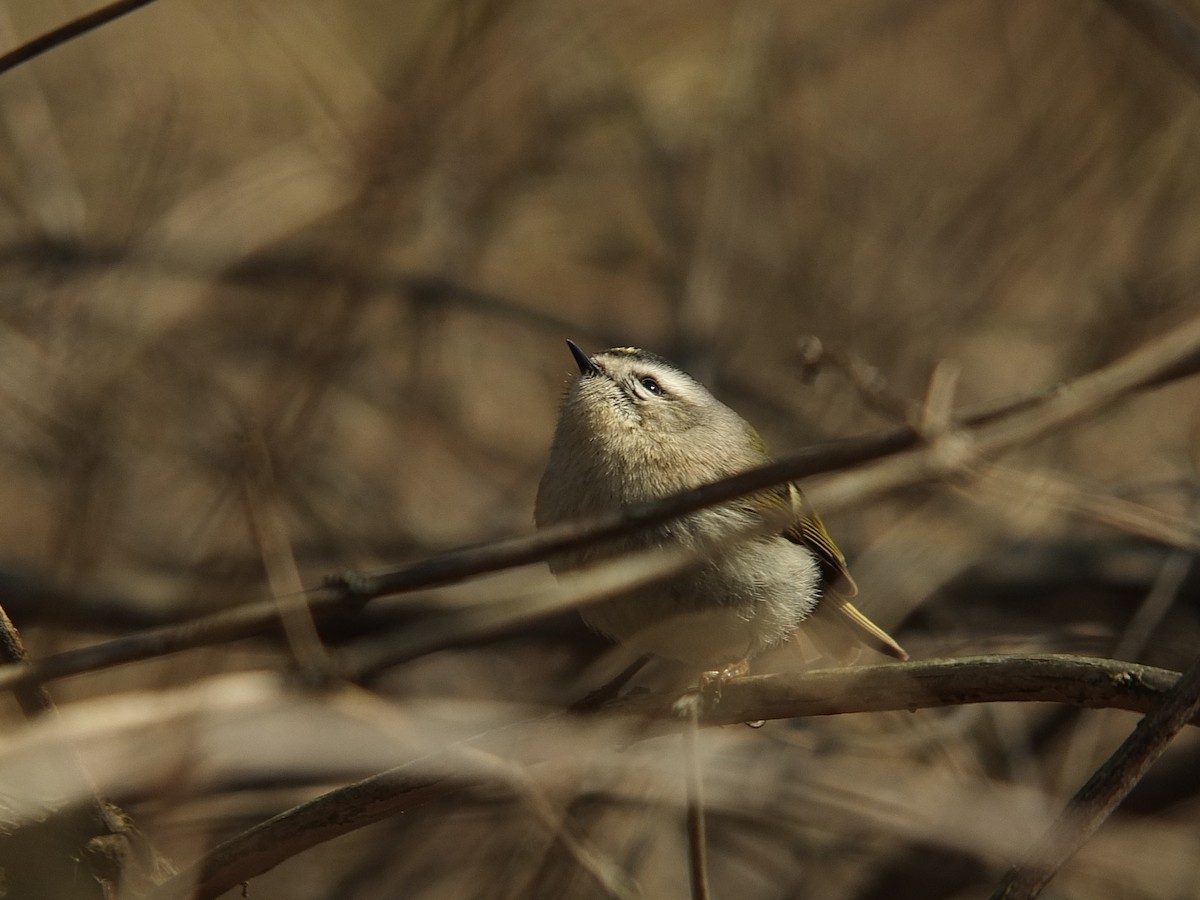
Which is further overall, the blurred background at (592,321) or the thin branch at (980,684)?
the blurred background at (592,321)

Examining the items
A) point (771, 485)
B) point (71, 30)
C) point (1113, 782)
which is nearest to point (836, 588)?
point (1113, 782)

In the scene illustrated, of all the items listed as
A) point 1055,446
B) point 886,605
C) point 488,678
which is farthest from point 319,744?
point 1055,446

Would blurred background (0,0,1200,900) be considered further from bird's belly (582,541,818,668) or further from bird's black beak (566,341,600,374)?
bird's black beak (566,341,600,374)

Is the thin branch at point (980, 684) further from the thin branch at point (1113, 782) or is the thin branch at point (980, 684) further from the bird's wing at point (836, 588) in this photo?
the bird's wing at point (836, 588)

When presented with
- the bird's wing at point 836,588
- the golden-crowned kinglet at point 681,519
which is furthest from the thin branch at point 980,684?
the bird's wing at point 836,588

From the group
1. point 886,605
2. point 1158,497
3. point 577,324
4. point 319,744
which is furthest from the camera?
point 577,324

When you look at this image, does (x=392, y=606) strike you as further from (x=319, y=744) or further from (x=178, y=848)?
(x=319, y=744)
